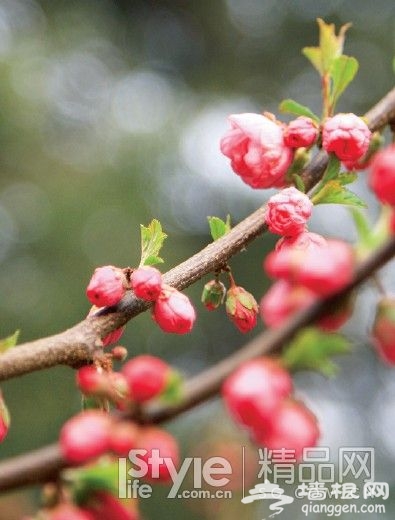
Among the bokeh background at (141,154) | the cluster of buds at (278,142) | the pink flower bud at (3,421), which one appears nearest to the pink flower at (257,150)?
the cluster of buds at (278,142)

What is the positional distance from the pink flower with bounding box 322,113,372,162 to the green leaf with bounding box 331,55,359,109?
64 millimetres

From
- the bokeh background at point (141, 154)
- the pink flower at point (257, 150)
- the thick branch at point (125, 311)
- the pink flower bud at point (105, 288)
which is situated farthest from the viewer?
the bokeh background at point (141, 154)

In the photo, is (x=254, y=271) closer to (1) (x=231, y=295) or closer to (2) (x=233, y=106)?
(2) (x=233, y=106)

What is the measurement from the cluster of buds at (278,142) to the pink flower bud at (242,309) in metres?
0.10

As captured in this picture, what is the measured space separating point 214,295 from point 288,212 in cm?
16

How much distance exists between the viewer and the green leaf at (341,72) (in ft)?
2.35

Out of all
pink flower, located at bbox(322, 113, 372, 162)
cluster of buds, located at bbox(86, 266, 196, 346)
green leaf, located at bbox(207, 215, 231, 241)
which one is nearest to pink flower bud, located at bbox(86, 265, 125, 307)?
cluster of buds, located at bbox(86, 266, 196, 346)

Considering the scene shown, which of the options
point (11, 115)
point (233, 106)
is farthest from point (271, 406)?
point (233, 106)

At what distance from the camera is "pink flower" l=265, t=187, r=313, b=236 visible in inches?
25.2

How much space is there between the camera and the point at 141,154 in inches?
227

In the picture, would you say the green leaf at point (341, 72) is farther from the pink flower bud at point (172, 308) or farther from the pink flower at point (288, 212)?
the pink flower bud at point (172, 308)

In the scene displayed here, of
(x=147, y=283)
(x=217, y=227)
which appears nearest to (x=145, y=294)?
(x=147, y=283)

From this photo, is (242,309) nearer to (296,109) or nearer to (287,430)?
(296,109)

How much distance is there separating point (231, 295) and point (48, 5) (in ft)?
22.8
